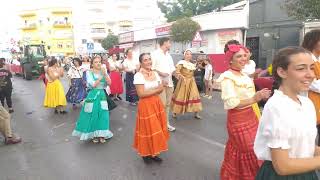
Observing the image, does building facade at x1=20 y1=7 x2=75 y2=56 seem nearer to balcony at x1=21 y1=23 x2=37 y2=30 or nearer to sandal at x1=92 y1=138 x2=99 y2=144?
balcony at x1=21 y1=23 x2=37 y2=30

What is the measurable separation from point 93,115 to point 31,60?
72.7 ft

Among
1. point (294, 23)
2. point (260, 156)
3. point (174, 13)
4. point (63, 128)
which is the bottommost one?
point (63, 128)

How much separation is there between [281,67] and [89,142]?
5.60 m

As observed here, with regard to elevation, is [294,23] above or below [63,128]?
above

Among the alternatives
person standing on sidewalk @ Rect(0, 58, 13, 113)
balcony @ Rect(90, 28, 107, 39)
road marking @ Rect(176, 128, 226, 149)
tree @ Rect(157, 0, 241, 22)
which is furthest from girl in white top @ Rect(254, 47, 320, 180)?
balcony @ Rect(90, 28, 107, 39)

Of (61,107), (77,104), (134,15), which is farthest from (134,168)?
(134,15)

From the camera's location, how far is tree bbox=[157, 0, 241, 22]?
49.5 m

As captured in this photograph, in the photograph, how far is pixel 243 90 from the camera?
3883 mm

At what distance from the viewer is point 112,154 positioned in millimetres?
6406

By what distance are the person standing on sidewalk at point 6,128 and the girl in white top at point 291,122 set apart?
6.25 metres

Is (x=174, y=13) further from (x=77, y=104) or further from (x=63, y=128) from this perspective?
(x=63, y=128)

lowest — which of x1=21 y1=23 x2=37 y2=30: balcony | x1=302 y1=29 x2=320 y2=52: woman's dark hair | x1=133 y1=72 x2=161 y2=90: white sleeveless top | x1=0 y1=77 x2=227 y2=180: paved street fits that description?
x1=0 y1=77 x2=227 y2=180: paved street

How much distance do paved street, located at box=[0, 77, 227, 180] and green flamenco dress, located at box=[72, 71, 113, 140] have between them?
239 millimetres

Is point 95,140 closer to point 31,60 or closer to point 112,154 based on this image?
point 112,154
